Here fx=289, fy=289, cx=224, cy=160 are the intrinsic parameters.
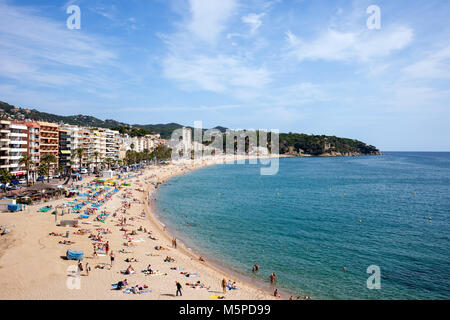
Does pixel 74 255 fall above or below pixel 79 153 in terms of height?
below

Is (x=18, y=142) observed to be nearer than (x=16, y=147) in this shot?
No

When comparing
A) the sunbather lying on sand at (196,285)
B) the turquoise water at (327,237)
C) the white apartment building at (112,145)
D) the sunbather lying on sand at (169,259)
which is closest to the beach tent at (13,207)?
the turquoise water at (327,237)

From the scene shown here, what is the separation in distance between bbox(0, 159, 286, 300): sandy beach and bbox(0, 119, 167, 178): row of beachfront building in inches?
826

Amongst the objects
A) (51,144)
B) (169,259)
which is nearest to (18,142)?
(51,144)

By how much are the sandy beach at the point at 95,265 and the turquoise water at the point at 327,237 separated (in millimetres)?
3450

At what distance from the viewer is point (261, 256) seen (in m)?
26.4

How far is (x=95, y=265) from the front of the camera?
70.2 feet

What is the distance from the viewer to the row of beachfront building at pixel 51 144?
47.7 m

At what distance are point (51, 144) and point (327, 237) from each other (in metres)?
60.1

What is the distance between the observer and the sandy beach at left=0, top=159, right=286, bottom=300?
57.3ft

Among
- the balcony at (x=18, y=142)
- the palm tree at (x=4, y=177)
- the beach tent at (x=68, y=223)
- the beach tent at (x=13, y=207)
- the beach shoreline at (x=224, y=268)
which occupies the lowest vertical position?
the beach shoreline at (x=224, y=268)

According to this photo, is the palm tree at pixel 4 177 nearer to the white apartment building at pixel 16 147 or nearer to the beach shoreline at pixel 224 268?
the white apartment building at pixel 16 147

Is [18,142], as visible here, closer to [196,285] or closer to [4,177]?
[4,177]
